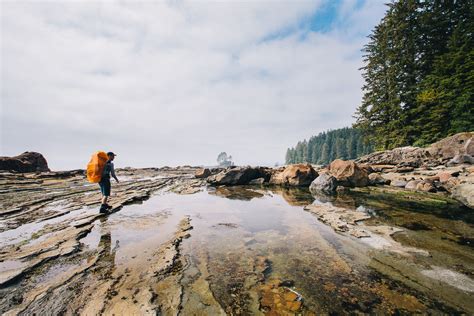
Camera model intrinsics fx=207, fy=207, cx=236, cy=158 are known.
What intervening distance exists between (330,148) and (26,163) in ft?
366

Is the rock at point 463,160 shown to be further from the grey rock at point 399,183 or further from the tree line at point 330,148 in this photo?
the tree line at point 330,148

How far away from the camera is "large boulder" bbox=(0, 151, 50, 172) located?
2403cm

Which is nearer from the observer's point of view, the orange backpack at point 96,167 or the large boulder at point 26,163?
the orange backpack at point 96,167

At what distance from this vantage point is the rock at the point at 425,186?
1007 centimetres

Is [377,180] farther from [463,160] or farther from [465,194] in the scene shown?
[465,194]

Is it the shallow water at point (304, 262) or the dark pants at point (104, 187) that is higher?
the dark pants at point (104, 187)

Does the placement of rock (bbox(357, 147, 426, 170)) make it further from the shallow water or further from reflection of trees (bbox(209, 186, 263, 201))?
reflection of trees (bbox(209, 186, 263, 201))

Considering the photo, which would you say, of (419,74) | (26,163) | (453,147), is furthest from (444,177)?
(26,163)

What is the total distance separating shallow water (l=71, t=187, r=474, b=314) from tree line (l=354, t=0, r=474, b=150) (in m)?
20.5

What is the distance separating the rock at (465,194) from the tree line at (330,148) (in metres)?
70.5

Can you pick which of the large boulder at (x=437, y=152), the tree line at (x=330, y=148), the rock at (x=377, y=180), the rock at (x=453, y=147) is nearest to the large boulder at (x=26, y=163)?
the rock at (x=377, y=180)

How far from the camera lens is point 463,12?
76.6 feet

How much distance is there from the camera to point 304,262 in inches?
147

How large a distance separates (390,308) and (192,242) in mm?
3621
